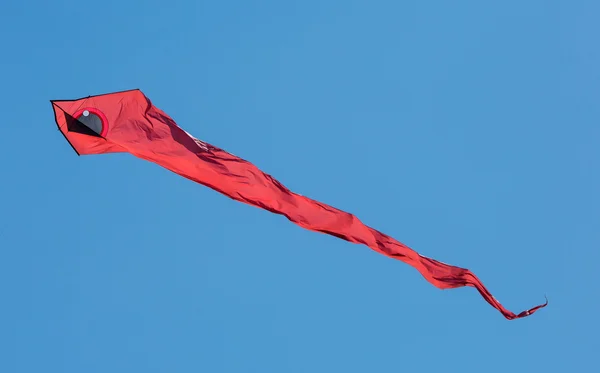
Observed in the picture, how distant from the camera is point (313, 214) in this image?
3244 centimetres

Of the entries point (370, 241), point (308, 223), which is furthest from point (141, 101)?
point (370, 241)

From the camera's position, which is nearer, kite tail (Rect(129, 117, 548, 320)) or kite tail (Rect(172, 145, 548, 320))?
kite tail (Rect(129, 117, 548, 320))

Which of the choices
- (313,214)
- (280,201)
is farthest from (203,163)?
(313,214)

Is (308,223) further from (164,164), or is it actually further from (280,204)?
(164,164)

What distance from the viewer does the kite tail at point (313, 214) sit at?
31.8 metres

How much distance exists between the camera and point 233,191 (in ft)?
104

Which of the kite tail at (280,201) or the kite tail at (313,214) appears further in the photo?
the kite tail at (313,214)

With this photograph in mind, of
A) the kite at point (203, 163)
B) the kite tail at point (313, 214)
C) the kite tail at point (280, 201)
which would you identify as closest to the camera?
the kite at point (203, 163)

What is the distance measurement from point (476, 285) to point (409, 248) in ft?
9.13

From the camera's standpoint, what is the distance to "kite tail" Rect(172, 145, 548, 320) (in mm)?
31797

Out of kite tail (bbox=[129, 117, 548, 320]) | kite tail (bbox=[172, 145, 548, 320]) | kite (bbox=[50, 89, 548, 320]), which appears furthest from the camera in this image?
kite tail (bbox=[172, 145, 548, 320])

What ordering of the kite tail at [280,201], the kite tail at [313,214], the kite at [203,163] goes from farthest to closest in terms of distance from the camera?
the kite tail at [313,214], the kite tail at [280,201], the kite at [203,163]

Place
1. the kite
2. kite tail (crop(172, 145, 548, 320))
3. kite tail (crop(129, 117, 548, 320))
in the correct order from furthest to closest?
kite tail (crop(172, 145, 548, 320))
kite tail (crop(129, 117, 548, 320))
the kite

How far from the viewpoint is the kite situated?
30.3 metres
